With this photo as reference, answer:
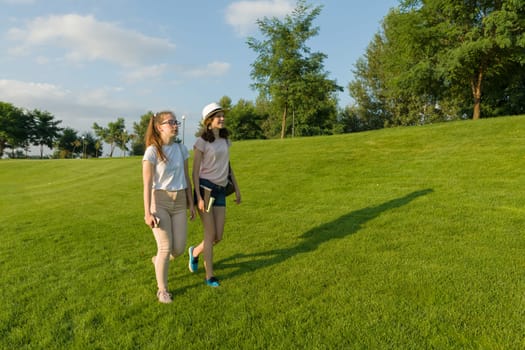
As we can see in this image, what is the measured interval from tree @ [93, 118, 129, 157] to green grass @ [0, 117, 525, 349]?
82.8 meters

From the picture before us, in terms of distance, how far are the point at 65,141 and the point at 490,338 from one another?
297 feet

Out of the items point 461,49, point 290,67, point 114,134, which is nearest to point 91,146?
point 114,134

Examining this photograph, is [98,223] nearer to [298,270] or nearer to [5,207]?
[298,270]

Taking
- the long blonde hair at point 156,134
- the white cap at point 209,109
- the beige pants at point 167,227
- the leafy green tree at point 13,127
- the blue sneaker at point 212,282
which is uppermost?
the leafy green tree at point 13,127

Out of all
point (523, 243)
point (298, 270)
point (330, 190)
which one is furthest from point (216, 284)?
point (330, 190)

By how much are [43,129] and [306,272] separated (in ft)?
265

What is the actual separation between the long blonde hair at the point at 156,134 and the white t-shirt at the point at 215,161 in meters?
0.53

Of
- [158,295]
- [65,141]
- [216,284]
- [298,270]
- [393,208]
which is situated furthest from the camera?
[65,141]

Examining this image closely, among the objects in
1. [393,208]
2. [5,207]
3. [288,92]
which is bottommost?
[5,207]

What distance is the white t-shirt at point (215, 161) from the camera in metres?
4.26

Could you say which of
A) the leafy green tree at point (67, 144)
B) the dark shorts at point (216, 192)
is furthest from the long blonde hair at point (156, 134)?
the leafy green tree at point (67, 144)

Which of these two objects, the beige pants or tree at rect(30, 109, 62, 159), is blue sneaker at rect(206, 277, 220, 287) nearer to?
the beige pants

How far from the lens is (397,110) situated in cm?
5297

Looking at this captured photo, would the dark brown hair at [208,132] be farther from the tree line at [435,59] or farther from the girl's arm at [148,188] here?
the tree line at [435,59]
